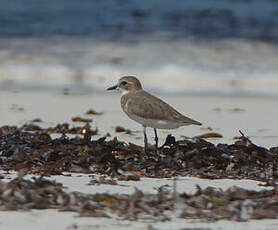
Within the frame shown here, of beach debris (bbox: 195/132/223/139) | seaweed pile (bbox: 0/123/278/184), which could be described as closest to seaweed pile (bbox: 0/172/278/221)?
seaweed pile (bbox: 0/123/278/184)

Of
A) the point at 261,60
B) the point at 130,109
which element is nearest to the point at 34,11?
the point at 261,60

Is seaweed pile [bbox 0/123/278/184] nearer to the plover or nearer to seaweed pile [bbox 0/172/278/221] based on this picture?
the plover

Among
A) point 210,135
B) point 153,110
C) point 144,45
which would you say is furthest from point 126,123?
point 144,45

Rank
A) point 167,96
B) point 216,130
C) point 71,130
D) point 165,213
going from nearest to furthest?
point 165,213
point 71,130
point 216,130
point 167,96

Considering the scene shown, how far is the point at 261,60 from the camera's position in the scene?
1098 cm

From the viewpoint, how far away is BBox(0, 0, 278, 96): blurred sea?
9875mm

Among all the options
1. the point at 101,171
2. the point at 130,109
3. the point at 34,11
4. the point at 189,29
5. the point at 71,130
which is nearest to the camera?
the point at 101,171

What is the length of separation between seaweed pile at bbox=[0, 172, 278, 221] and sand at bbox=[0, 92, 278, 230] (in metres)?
0.07

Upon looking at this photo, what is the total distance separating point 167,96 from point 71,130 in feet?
9.25

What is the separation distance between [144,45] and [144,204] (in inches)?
350

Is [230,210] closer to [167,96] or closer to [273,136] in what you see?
[273,136]

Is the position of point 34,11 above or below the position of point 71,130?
above

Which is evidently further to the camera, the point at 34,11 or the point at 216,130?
the point at 34,11

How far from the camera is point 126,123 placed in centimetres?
680
